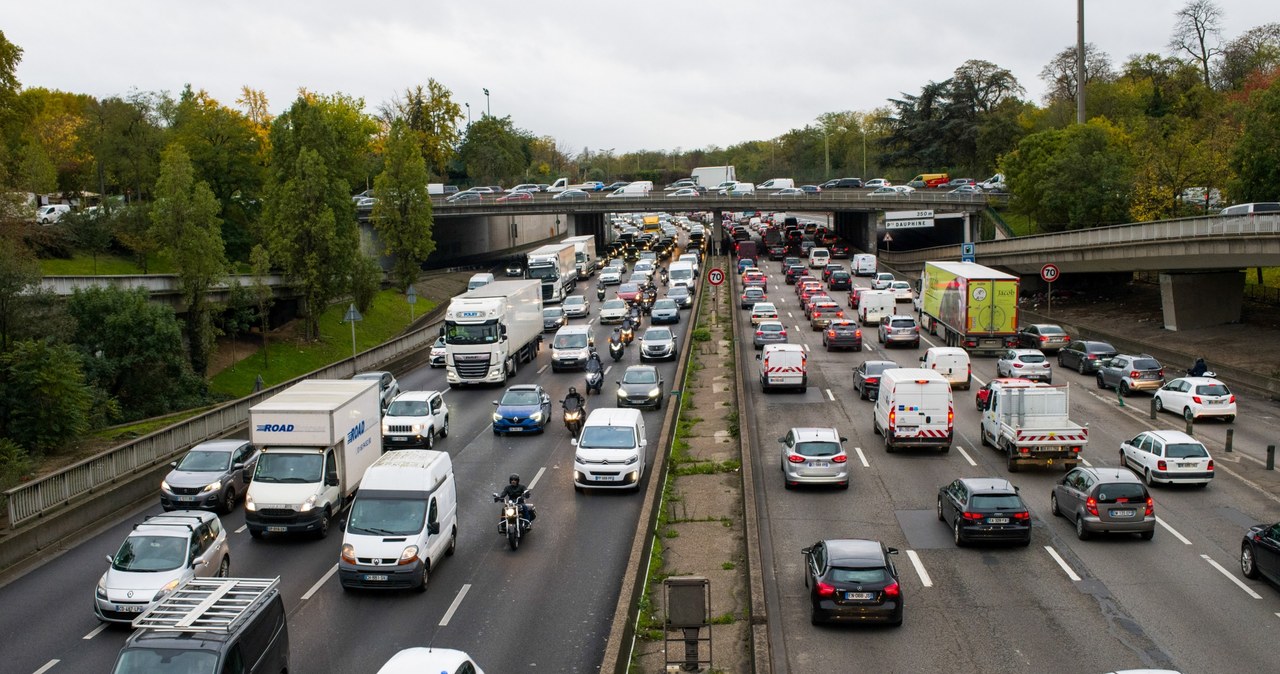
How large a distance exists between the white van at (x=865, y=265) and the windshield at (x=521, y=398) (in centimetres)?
5368

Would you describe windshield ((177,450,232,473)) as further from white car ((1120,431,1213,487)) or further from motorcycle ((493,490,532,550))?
white car ((1120,431,1213,487))

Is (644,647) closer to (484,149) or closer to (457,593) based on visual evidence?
(457,593)

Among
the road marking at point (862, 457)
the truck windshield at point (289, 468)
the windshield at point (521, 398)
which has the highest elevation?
the truck windshield at point (289, 468)

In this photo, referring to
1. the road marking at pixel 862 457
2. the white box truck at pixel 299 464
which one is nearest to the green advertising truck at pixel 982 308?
the road marking at pixel 862 457

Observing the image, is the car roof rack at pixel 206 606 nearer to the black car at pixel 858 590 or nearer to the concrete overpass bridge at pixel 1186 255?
the black car at pixel 858 590

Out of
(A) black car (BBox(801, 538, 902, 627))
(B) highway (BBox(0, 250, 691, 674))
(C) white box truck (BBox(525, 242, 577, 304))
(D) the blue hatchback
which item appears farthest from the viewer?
(C) white box truck (BBox(525, 242, 577, 304))

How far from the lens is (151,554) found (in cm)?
1873

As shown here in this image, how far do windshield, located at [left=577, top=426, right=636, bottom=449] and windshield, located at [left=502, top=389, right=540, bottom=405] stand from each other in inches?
298

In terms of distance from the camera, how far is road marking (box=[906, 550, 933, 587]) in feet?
67.1

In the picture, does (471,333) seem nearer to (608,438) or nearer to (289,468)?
(608,438)

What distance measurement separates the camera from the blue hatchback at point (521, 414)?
3388 centimetres

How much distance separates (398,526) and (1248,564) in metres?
15.7

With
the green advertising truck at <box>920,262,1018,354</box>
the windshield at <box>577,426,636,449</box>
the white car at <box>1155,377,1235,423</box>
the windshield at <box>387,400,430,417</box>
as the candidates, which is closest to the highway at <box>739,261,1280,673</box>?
the white car at <box>1155,377,1235,423</box>

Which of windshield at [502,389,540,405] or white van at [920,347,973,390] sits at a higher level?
windshield at [502,389,540,405]
